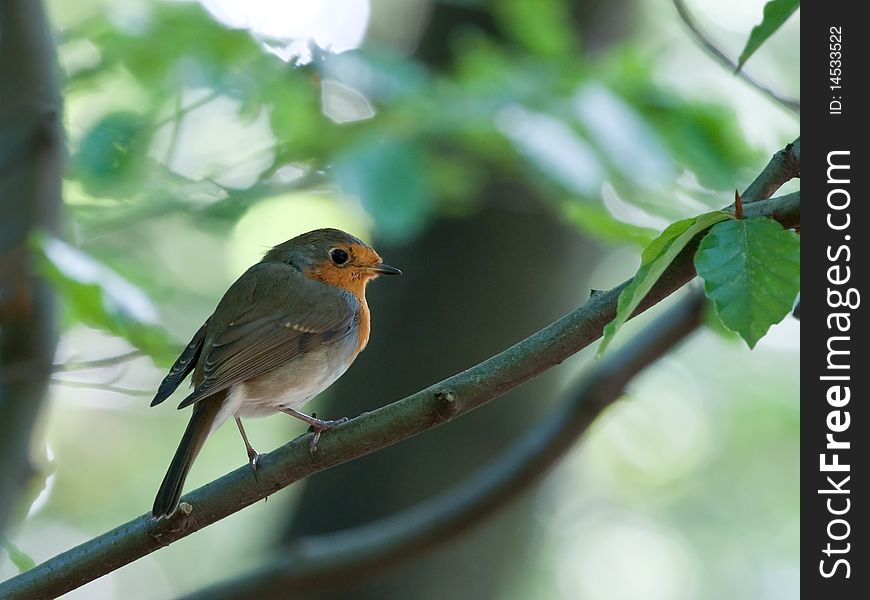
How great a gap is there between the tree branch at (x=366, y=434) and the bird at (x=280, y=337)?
606mm

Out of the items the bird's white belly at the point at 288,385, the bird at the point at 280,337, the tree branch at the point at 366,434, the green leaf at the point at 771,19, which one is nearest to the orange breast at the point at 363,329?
the bird at the point at 280,337

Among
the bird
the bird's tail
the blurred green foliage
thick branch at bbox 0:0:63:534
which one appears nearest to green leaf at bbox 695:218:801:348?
the bird's tail

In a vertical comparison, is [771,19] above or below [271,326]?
below

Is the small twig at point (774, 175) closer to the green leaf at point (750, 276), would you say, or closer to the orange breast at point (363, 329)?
the green leaf at point (750, 276)

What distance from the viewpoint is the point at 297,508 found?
6.16 meters

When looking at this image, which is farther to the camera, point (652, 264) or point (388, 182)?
point (388, 182)

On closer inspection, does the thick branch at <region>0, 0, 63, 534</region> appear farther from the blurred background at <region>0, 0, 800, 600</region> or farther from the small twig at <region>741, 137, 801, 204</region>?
the small twig at <region>741, 137, 801, 204</region>

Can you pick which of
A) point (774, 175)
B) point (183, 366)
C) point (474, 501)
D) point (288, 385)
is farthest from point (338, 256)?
point (774, 175)

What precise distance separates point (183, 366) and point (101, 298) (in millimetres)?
513

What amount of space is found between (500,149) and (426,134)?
0.33 metres

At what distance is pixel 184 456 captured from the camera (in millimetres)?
3270

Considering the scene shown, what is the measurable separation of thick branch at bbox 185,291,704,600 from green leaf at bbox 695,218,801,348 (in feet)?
5.69
